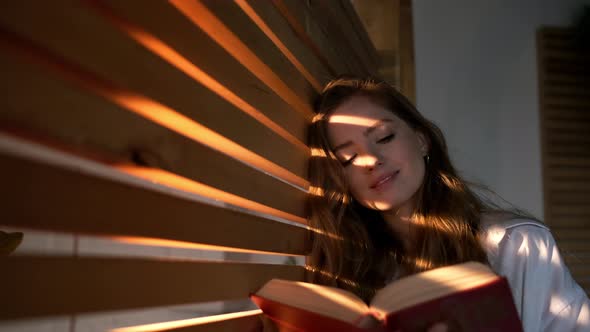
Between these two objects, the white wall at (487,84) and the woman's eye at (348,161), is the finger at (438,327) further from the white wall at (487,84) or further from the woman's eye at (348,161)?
the white wall at (487,84)

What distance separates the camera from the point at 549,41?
2535 millimetres

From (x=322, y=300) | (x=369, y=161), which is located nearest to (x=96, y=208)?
(x=322, y=300)

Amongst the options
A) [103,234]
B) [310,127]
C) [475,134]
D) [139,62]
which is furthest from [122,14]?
[475,134]

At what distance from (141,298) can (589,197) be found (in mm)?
2378

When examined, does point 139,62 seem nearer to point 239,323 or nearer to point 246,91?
point 246,91

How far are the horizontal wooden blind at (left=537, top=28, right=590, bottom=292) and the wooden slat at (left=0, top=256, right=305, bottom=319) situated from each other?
2016mm

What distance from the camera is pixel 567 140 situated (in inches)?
96.0

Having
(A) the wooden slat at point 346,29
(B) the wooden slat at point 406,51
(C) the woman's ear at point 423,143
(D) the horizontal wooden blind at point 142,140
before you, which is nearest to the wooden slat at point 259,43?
(D) the horizontal wooden blind at point 142,140

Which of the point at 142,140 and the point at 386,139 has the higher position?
the point at 386,139

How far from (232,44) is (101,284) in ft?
1.38

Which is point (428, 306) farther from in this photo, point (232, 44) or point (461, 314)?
point (232, 44)

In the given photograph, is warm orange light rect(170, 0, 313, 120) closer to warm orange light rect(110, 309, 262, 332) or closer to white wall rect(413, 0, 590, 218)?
warm orange light rect(110, 309, 262, 332)

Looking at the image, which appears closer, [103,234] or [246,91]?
[103,234]

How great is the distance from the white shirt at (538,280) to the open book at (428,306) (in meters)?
0.49
